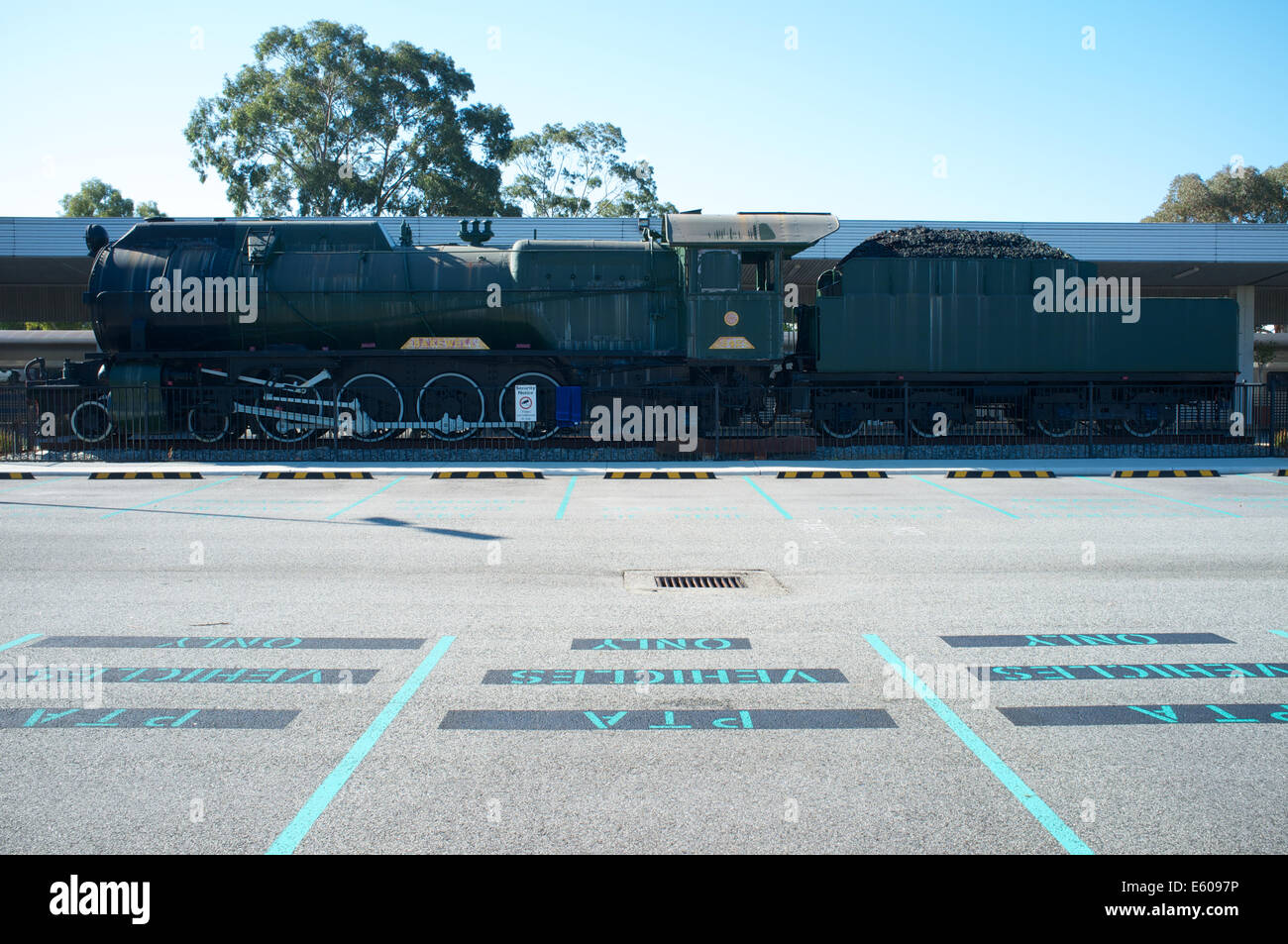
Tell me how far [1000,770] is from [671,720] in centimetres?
A: 157

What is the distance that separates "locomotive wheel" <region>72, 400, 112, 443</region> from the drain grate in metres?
16.5

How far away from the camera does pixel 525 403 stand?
18438 millimetres

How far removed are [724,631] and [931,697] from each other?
5.73ft

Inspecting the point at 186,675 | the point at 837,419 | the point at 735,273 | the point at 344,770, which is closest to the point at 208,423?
the point at 735,273

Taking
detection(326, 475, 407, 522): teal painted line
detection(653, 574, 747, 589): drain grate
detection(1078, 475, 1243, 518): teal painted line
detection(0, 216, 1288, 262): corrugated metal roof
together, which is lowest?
detection(653, 574, 747, 589): drain grate

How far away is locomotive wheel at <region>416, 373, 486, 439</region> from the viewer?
20.4 metres

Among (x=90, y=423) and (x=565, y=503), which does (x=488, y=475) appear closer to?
(x=565, y=503)

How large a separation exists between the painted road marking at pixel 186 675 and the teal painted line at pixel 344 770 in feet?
1.02

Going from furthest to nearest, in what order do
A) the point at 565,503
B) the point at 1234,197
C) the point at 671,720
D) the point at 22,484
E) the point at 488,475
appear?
the point at 1234,197 → the point at 488,475 → the point at 22,484 → the point at 565,503 → the point at 671,720

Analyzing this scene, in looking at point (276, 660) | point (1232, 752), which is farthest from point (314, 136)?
point (1232, 752)

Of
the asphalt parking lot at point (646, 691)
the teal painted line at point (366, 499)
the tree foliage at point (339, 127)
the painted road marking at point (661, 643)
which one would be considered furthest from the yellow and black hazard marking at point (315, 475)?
the tree foliage at point (339, 127)

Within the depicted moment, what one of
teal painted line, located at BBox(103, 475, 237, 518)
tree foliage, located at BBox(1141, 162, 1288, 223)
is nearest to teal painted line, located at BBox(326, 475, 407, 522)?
teal painted line, located at BBox(103, 475, 237, 518)

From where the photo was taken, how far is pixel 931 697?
16.8ft

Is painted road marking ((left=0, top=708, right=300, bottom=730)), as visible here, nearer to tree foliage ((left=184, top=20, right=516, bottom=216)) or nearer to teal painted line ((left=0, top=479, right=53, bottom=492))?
teal painted line ((left=0, top=479, right=53, bottom=492))
